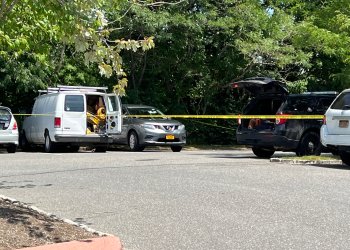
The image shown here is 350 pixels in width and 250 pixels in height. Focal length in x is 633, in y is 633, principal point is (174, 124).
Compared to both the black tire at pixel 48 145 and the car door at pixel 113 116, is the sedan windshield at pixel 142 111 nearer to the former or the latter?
the car door at pixel 113 116

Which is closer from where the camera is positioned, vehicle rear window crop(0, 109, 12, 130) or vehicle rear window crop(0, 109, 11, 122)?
vehicle rear window crop(0, 109, 12, 130)

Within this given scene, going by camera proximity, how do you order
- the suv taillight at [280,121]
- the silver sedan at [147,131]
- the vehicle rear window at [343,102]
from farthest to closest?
the silver sedan at [147,131] < the suv taillight at [280,121] < the vehicle rear window at [343,102]

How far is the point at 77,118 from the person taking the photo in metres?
20.3

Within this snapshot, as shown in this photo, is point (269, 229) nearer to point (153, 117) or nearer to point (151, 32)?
point (153, 117)

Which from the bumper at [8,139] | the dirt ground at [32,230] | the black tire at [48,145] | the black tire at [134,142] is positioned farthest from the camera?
the black tire at [134,142]

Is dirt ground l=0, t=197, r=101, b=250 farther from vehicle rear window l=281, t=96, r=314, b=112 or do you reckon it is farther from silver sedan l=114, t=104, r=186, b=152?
silver sedan l=114, t=104, r=186, b=152

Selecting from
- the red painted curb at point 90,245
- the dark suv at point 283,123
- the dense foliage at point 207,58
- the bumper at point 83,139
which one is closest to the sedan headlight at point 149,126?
the bumper at point 83,139

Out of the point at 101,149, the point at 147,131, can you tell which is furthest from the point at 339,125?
the point at 101,149

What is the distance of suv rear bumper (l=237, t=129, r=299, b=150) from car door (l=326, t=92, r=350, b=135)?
2212 millimetres

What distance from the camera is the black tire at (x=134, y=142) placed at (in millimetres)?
21362

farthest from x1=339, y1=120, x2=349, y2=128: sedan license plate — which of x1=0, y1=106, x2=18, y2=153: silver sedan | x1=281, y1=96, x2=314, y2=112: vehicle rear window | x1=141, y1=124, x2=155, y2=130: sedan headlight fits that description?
x1=0, y1=106, x2=18, y2=153: silver sedan

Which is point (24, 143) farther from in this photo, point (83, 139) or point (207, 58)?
point (207, 58)

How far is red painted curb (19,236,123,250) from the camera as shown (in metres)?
6.19

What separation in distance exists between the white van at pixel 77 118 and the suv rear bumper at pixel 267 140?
15.8ft
